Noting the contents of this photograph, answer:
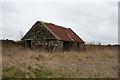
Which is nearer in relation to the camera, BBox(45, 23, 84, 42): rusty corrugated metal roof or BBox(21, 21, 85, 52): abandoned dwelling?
BBox(21, 21, 85, 52): abandoned dwelling

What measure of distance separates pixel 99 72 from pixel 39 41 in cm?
1118

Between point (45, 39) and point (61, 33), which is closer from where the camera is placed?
point (45, 39)

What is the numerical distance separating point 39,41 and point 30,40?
1.83 metres

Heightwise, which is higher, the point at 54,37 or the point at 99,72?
the point at 54,37

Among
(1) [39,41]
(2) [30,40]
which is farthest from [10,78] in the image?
(2) [30,40]

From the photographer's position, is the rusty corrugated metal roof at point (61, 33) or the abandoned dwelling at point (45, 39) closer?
the abandoned dwelling at point (45, 39)

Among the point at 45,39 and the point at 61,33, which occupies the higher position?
the point at 61,33

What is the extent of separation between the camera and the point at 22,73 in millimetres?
4812

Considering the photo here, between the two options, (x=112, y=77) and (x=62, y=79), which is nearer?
(x=62, y=79)

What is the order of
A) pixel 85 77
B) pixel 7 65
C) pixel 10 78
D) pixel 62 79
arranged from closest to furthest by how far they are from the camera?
pixel 10 78 → pixel 62 79 → pixel 85 77 → pixel 7 65

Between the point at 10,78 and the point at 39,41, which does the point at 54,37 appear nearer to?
the point at 39,41

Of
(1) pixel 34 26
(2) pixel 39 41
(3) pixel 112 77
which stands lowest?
(3) pixel 112 77

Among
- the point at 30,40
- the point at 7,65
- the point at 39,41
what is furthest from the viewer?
the point at 30,40

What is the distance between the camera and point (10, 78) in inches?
181
